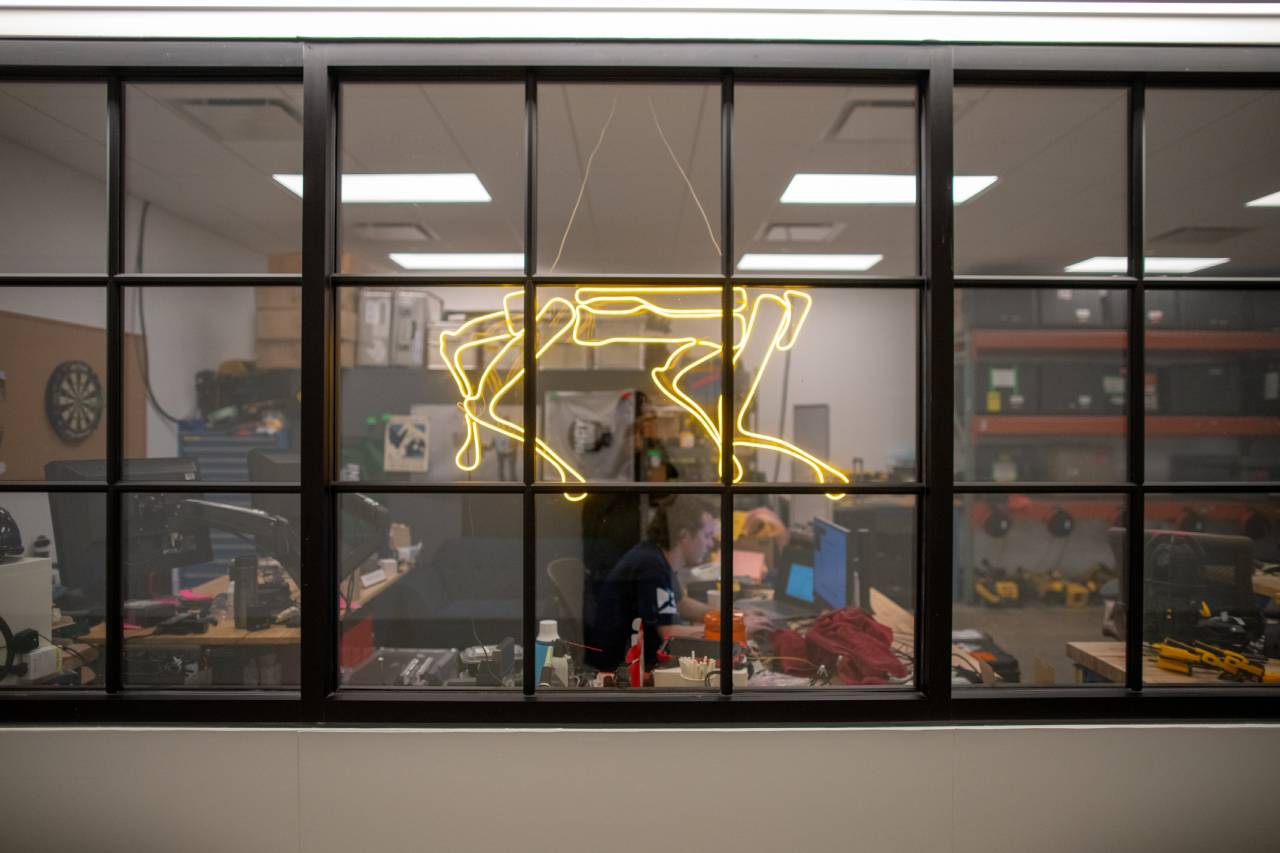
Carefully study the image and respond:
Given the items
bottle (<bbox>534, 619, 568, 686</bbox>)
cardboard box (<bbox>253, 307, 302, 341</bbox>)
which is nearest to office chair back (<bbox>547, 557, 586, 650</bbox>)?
bottle (<bbox>534, 619, 568, 686</bbox>)

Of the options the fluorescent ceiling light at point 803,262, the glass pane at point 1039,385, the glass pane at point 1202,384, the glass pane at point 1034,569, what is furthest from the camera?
the glass pane at point 1039,385

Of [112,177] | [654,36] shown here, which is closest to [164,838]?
[112,177]

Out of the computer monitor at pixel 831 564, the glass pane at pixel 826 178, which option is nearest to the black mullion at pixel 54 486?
the glass pane at pixel 826 178

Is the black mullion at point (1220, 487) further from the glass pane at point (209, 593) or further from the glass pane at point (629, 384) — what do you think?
the glass pane at point (209, 593)

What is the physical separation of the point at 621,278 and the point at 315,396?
0.97 metres

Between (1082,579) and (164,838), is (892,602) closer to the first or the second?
(164,838)

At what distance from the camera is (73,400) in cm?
230

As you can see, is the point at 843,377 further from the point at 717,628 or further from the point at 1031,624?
the point at 1031,624

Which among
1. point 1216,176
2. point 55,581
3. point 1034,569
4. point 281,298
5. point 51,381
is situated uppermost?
point 1216,176

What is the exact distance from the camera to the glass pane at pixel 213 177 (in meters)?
2.21

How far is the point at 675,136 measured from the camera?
108 inches

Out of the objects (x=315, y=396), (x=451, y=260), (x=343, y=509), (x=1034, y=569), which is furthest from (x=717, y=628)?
(x=1034, y=569)

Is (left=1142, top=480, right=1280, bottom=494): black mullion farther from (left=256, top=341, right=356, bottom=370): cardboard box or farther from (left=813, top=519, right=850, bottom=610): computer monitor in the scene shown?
(left=256, top=341, right=356, bottom=370): cardboard box

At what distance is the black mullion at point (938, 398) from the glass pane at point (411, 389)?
1470 mm
